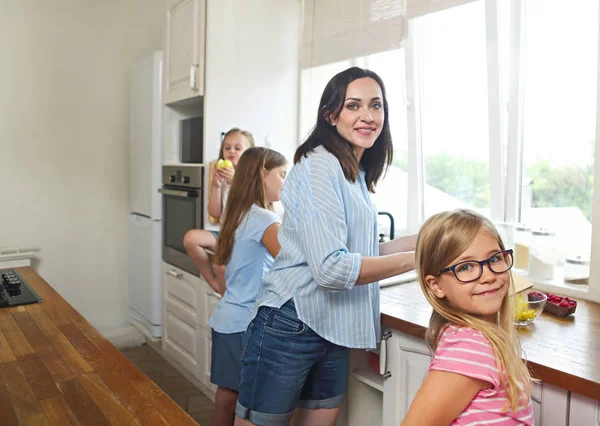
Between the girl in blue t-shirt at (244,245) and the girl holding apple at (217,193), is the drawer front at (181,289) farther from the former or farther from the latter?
the girl in blue t-shirt at (244,245)

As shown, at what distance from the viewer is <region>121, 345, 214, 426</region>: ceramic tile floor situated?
278 cm

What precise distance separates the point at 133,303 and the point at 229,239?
2.22 m

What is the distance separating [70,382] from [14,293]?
998 millimetres

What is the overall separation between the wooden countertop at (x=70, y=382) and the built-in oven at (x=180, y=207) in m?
1.21

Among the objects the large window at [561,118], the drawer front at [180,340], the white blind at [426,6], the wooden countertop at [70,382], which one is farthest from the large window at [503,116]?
the wooden countertop at [70,382]

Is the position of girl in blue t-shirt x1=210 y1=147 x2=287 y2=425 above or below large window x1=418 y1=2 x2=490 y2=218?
below

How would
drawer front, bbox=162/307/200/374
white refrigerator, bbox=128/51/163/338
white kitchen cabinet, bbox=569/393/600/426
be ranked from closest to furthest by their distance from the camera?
1. white kitchen cabinet, bbox=569/393/600/426
2. drawer front, bbox=162/307/200/374
3. white refrigerator, bbox=128/51/163/338

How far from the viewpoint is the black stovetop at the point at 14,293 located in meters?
1.90

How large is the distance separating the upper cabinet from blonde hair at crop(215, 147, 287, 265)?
3.36 feet

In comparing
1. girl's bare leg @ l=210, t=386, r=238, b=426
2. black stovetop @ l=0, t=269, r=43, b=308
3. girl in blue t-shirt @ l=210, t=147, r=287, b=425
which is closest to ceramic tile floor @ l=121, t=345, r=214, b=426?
girl's bare leg @ l=210, t=386, r=238, b=426

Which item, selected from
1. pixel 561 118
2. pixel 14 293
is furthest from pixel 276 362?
pixel 561 118

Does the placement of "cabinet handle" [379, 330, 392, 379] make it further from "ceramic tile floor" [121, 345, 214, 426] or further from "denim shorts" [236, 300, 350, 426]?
"ceramic tile floor" [121, 345, 214, 426]

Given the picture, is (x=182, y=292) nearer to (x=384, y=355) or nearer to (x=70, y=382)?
(x=384, y=355)

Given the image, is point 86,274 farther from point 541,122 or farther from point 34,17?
point 541,122
